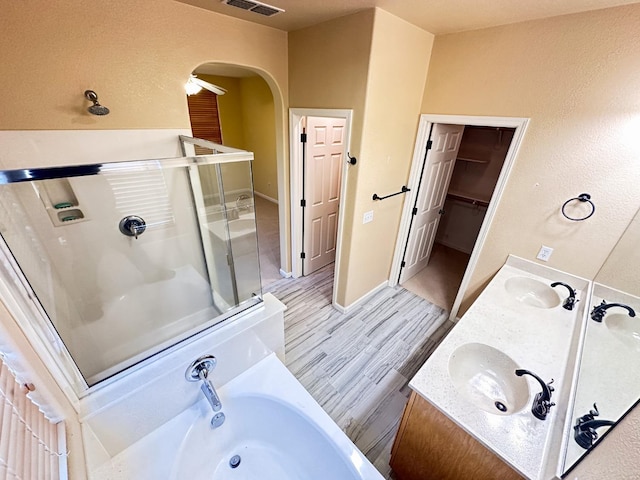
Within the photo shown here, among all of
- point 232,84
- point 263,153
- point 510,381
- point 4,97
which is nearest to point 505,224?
point 510,381

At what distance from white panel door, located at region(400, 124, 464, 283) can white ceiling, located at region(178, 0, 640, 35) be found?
82 cm

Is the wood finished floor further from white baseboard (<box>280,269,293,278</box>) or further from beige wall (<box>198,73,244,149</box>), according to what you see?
beige wall (<box>198,73,244,149</box>)

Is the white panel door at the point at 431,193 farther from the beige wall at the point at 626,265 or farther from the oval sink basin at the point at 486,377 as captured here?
the oval sink basin at the point at 486,377

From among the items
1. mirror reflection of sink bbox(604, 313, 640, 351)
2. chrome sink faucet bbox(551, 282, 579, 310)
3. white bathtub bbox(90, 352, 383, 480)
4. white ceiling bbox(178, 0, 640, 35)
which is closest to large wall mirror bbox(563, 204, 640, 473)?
mirror reflection of sink bbox(604, 313, 640, 351)

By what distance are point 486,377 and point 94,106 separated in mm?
2851

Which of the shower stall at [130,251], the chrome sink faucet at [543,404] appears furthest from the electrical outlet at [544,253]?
the shower stall at [130,251]

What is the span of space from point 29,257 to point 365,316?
2.57 metres

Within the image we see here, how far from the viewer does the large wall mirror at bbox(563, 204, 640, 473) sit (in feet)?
3.18

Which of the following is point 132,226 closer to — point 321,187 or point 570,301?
point 321,187

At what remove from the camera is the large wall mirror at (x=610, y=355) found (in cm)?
97

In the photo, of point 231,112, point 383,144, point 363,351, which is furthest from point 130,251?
point 231,112

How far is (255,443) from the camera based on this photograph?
1.58m

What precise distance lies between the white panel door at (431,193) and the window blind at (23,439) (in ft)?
9.79

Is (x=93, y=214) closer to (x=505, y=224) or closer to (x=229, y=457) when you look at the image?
(x=229, y=457)
